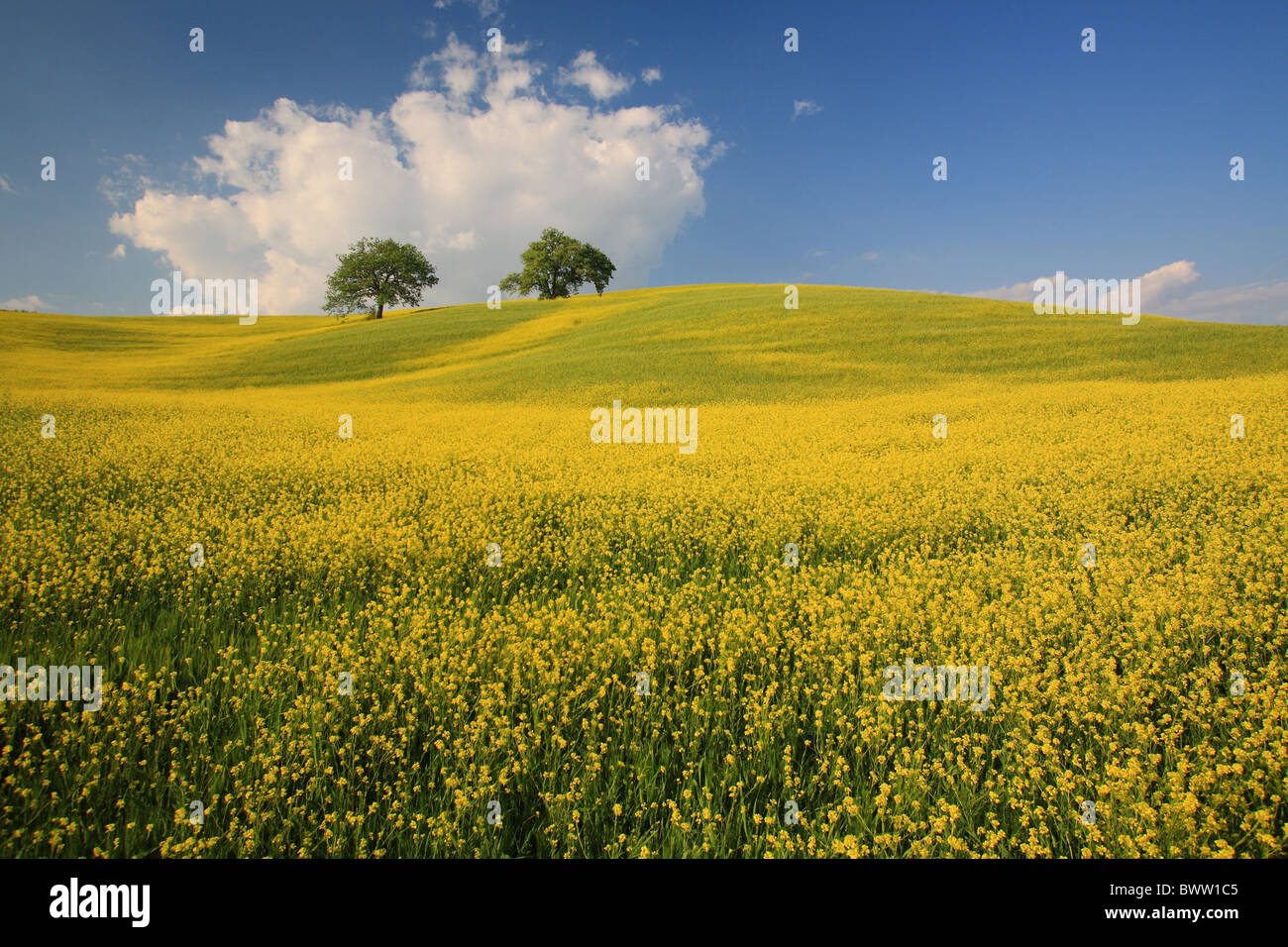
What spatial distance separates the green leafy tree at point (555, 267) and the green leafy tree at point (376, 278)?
11315 millimetres

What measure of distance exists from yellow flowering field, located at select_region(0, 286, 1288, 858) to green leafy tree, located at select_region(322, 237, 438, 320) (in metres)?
45.7

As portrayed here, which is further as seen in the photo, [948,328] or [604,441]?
[948,328]

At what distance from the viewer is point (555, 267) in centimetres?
6219

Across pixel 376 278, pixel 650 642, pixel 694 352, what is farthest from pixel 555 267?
pixel 650 642

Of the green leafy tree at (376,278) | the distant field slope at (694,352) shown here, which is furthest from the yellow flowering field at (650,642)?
the green leafy tree at (376,278)

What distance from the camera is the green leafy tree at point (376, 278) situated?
52.3 metres

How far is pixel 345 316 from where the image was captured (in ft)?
187

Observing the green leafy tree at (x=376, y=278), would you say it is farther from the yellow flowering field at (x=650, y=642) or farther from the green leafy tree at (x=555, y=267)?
the yellow flowering field at (x=650, y=642)

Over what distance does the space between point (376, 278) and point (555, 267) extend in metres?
18.6

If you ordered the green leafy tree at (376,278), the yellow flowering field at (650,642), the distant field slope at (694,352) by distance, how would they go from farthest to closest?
1. the green leafy tree at (376,278)
2. the distant field slope at (694,352)
3. the yellow flowering field at (650,642)

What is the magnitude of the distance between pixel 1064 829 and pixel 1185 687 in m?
2.06
